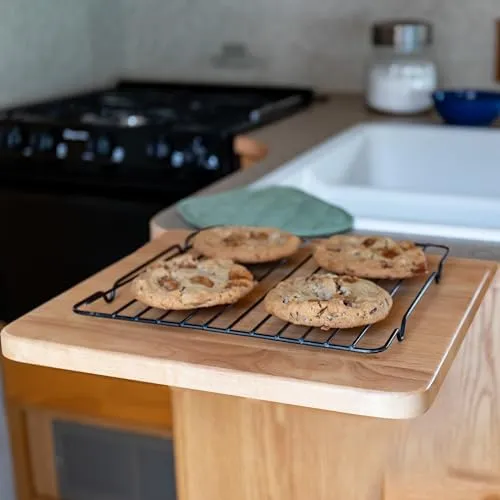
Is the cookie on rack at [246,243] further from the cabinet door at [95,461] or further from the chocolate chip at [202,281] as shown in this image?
the cabinet door at [95,461]

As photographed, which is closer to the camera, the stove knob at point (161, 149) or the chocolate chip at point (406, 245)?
the chocolate chip at point (406, 245)

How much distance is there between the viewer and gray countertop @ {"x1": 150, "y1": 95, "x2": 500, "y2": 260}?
1.25m

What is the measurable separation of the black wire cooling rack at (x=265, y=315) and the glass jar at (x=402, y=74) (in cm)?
108

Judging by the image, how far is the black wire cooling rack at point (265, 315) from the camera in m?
0.89

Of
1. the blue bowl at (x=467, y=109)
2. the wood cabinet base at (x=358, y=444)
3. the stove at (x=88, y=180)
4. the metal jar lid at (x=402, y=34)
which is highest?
the metal jar lid at (x=402, y=34)

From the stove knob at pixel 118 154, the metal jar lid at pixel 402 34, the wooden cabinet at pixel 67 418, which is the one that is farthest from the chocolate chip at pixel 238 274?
the metal jar lid at pixel 402 34

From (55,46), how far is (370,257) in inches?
62.1

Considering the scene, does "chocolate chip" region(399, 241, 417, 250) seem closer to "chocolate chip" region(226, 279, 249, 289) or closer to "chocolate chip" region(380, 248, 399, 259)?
"chocolate chip" region(380, 248, 399, 259)

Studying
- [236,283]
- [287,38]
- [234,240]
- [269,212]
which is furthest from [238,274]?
[287,38]

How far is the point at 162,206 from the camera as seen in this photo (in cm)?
186

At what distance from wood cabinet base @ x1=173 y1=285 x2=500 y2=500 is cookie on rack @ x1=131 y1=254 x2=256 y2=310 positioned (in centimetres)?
24

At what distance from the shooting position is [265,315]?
0.96 m

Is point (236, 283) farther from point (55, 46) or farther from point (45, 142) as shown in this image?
point (55, 46)

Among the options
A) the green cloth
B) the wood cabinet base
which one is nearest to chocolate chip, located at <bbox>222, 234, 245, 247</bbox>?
A: the green cloth
